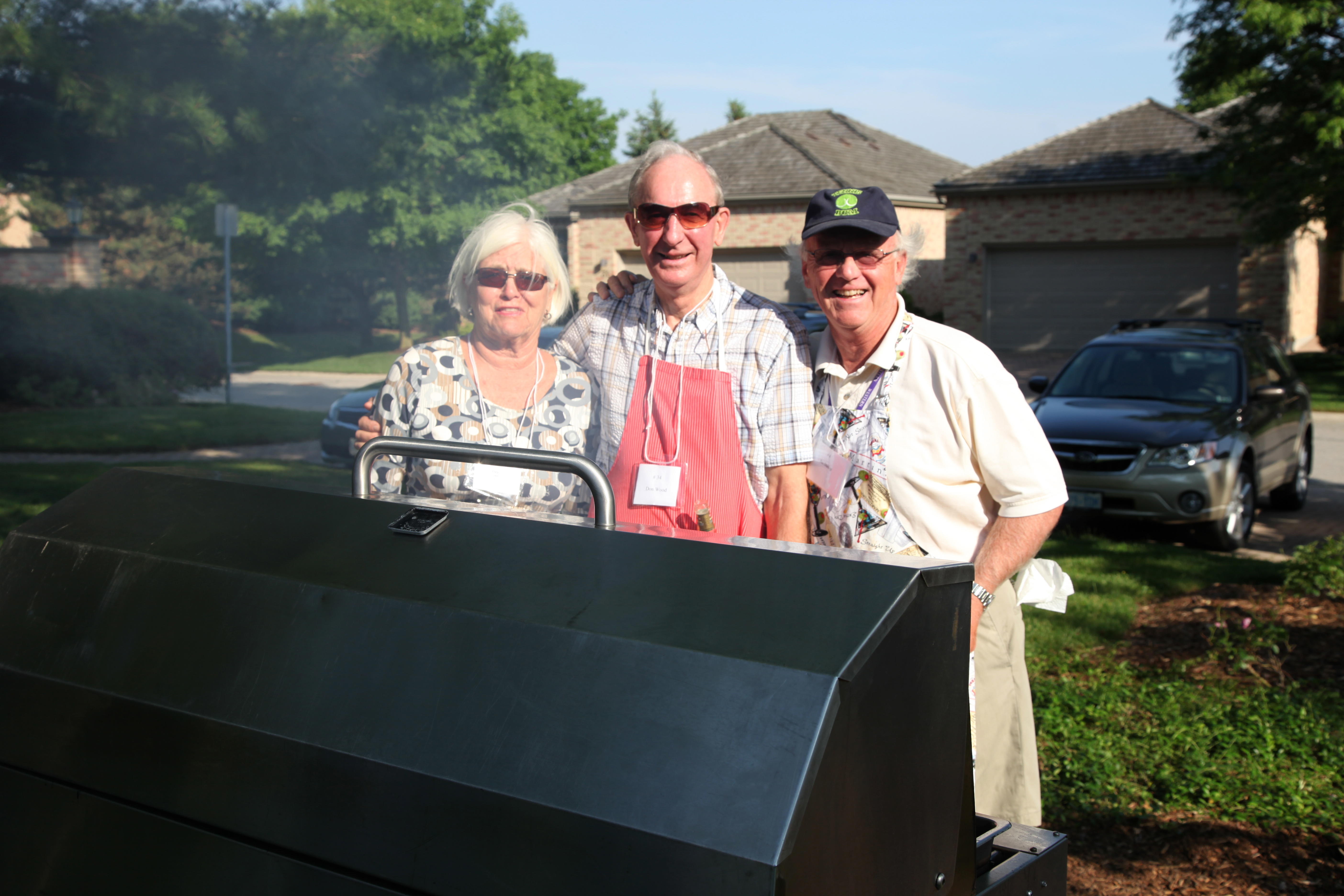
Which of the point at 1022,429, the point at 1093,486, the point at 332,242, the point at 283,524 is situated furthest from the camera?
the point at 332,242

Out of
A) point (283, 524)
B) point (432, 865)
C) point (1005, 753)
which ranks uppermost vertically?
point (283, 524)

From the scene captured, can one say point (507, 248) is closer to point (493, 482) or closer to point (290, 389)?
point (493, 482)

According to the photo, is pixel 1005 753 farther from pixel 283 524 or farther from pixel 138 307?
pixel 138 307

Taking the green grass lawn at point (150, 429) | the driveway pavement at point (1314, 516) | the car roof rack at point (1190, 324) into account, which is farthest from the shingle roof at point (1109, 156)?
the green grass lawn at point (150, 429)

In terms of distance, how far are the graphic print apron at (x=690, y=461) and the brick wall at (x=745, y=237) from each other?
21073mm

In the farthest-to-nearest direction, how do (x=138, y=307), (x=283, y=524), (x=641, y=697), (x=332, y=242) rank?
1. (x=332, y=242)
2. (x=138, y=307)
3. (x=283, y=524)
4. (x=641, y=697)

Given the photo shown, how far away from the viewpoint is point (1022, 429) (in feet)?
7.27

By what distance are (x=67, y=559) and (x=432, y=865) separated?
1024mm

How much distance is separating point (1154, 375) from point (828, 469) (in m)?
7.38

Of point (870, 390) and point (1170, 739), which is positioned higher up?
point (870, 390)

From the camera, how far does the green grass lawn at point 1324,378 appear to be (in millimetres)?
16859

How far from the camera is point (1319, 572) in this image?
5598 mm

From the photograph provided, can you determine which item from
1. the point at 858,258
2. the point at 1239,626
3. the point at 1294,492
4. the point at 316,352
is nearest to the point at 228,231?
the point at 1294,492

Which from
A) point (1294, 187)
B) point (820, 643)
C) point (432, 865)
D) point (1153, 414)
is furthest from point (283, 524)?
point (1294, 187)
